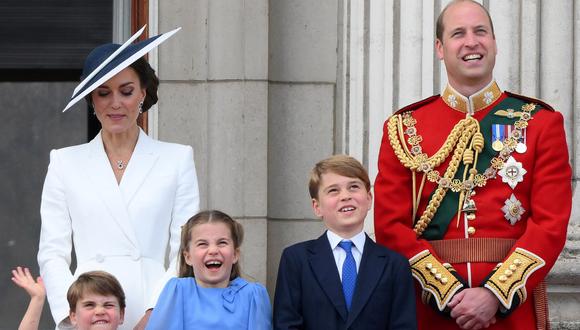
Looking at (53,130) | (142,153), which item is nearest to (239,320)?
(142,153)

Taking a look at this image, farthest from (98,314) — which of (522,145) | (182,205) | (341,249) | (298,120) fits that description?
(298,120)

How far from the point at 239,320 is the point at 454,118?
3.41ft

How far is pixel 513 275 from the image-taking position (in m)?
5.47

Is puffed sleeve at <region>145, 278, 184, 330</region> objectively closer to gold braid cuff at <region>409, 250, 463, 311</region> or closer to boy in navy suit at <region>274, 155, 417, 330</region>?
boy in navy suit at <region>274, 155, 417, 330</region>

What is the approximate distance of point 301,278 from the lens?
560 cm

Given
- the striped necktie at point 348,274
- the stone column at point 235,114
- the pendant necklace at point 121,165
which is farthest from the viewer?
the stone column at point 235,114

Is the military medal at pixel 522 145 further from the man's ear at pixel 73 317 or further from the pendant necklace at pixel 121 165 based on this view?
the man's ear at pixel 73 317

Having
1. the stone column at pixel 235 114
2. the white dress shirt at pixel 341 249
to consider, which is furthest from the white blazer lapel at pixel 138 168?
the stone column at pixel 235 114

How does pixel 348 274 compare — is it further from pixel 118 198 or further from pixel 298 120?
pixel 298 120

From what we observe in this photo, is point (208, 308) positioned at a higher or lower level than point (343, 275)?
lower

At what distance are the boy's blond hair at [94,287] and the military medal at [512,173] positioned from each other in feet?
4.45

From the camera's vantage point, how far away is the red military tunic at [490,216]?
5516 millimetres

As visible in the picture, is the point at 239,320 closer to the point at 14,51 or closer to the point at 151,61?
the point at 151,61

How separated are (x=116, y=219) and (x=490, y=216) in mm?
1277
